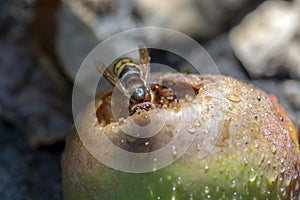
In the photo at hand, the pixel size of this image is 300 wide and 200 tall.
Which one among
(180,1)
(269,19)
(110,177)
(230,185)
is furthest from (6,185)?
(269,19)

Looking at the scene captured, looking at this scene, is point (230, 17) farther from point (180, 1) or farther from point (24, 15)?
point (24, 15)

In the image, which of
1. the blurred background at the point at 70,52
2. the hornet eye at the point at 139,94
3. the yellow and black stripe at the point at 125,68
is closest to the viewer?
the hornet eye at the point at 139,94

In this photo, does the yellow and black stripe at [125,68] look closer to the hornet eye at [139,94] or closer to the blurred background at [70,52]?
the hornet eye at [139,94]

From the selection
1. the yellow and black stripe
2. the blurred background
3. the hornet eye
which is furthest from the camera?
the blurred background

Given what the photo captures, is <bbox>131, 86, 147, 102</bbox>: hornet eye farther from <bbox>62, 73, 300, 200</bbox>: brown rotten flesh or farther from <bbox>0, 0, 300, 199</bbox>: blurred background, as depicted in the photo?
<bbox>0, 0, 300, 199</bbox>: blurred background

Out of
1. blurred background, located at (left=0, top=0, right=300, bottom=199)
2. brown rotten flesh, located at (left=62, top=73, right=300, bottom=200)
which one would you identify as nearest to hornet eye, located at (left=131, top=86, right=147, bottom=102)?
brown rotten flesh, located at (left=62, top=73, right=300, bottom=200)

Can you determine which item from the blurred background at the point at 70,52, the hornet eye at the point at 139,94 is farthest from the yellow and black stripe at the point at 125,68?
the blurred background at the point at 70,52
